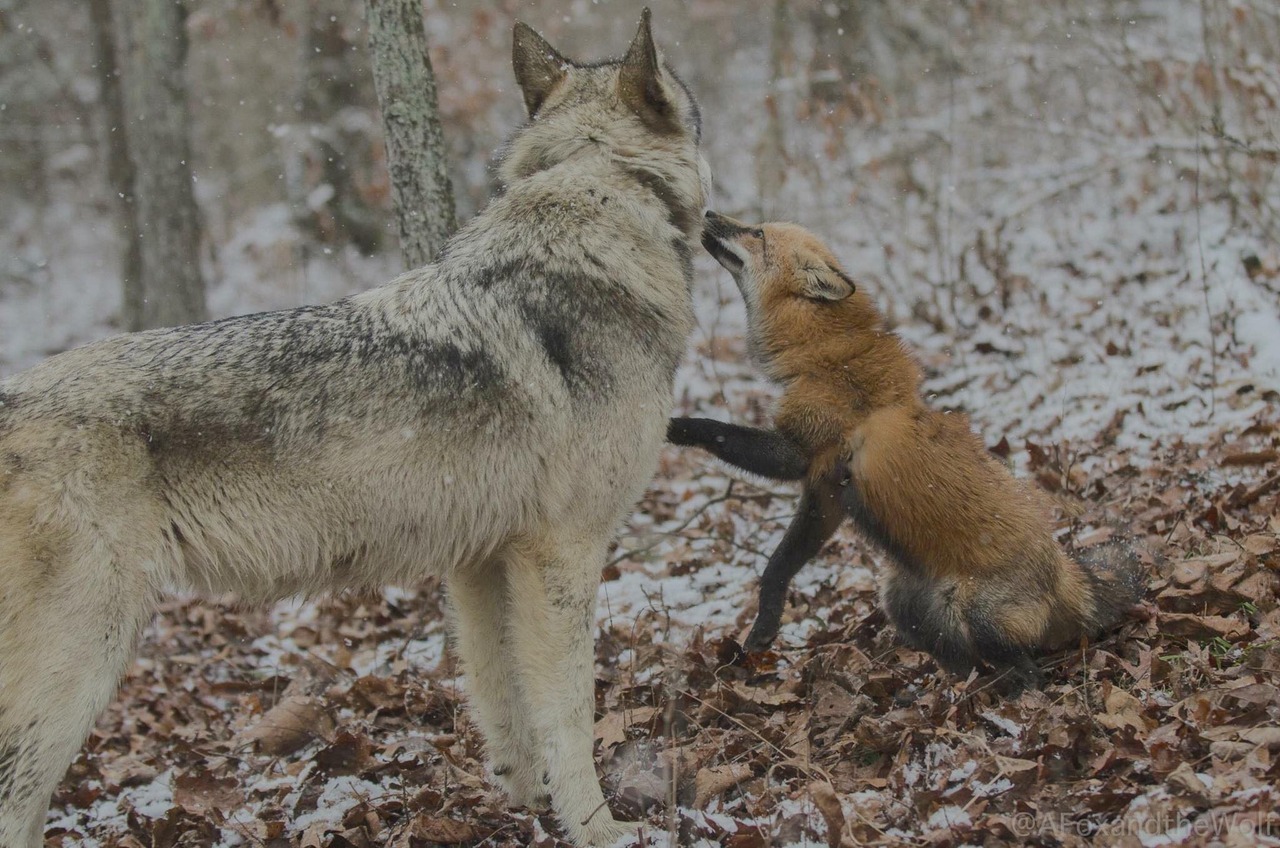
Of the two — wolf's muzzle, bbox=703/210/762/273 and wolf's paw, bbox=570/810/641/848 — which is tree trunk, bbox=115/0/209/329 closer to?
wolf's muzzle, bbox=703/210/762/273

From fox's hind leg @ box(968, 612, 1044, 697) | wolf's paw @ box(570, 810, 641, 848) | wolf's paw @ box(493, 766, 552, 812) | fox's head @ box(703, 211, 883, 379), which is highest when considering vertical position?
fox's head @ box(703, 211, 883, 379)

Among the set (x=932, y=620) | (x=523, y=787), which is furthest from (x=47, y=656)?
(x=932, y=620)

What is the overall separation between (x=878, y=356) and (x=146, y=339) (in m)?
2.91

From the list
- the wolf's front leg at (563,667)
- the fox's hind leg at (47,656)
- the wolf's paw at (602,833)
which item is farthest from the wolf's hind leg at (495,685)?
the fox's hind leg at (47,656)

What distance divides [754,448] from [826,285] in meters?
0.84

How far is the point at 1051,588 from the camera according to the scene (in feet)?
13.2

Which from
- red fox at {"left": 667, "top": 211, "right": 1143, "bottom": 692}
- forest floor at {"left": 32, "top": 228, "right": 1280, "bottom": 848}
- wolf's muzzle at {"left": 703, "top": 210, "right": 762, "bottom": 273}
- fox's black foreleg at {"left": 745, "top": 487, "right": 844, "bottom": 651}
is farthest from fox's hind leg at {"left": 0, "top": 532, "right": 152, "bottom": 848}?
wolf's muzzle at {"left": 703, "top": 210, "right": 762, "bottom": 273}

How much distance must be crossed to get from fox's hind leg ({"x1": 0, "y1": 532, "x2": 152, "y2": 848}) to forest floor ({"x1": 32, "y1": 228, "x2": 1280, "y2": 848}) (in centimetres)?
88

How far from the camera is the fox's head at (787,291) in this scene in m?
4.58

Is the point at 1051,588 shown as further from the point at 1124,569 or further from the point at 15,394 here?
the point at 15,394

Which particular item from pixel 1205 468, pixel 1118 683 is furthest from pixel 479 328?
pixel 1205 468

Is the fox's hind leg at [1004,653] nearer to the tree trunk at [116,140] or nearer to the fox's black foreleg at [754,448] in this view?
the fox's black foreleg at [754,448]

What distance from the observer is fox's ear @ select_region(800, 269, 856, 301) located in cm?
458

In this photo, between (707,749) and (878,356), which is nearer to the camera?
(707,749)
